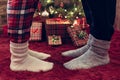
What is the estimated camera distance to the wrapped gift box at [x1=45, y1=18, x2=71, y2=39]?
2.07 m

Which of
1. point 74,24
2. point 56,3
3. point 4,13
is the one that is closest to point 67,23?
point 74,24

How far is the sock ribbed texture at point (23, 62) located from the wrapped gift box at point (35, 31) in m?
0.64

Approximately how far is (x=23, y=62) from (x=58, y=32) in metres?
0.71

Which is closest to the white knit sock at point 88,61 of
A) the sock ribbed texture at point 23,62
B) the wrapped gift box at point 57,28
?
the sock ribbed texture at point 23,62

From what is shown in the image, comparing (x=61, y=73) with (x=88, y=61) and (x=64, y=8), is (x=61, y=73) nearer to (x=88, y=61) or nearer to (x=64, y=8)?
(x=88, y=61)

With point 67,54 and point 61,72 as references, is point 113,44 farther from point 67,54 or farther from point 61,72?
point 61,72

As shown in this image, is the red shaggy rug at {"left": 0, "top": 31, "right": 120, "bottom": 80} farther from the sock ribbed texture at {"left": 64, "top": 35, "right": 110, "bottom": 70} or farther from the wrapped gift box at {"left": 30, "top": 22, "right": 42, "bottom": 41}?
the wrapped gift box at {"left": 30, "top": 22, "right": 42, "bottom": 41}

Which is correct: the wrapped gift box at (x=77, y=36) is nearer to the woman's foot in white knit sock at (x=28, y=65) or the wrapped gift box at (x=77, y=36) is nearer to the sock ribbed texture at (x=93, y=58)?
the sock ribbed texture at (x=93, y=58)

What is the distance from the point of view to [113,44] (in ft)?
6.61

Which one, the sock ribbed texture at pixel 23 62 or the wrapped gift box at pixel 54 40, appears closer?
the sock ribbed texture at pixel 23 62

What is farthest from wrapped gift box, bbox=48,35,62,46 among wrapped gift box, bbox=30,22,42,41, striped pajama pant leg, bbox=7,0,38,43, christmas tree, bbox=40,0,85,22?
striped pajama pant leg, bbox=7,0,38,43

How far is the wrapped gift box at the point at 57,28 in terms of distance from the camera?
207 cm

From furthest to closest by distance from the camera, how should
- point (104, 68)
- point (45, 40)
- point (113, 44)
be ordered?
point (45, 40), point (113, 44), point (104, 68)

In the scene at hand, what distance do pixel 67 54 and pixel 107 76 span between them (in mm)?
395
